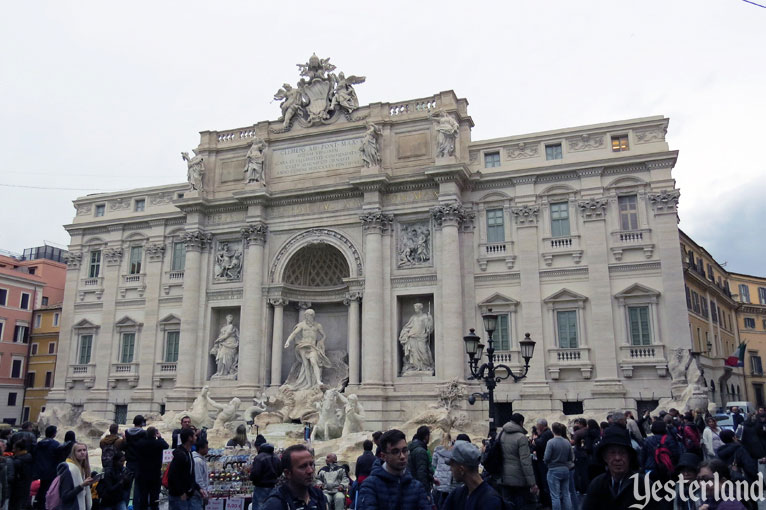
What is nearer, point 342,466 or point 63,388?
point 342,466

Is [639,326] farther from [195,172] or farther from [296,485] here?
[296,485]

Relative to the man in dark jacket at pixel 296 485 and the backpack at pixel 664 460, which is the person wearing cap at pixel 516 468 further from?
the man in dark jacket at pixel 296 485

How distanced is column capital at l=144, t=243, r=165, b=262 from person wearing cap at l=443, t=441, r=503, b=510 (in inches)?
1246

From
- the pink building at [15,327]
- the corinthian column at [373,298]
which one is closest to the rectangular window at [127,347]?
the pink building at [15,327]

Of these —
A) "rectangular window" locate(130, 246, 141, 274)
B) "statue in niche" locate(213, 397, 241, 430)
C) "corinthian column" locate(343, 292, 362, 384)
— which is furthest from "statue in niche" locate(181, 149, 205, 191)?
"statue in niche" locate(213, 397, 241, 430)

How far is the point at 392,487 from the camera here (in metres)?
5.64

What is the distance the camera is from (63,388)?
113 feet

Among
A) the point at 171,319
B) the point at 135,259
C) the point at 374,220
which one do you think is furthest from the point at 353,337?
the point at 135,259

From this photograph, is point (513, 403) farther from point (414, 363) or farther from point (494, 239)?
point (494, 239)

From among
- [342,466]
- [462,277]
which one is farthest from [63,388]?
[342,466]

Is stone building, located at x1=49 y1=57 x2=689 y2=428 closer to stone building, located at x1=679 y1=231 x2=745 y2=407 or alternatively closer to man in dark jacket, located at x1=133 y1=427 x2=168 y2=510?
stone building, located at x1=679 y1=231 x2=745 y2=407

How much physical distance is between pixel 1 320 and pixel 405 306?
2991cm

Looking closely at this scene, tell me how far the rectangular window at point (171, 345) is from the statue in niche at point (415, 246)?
40.7 ft

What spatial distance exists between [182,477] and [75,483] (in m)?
1.55
